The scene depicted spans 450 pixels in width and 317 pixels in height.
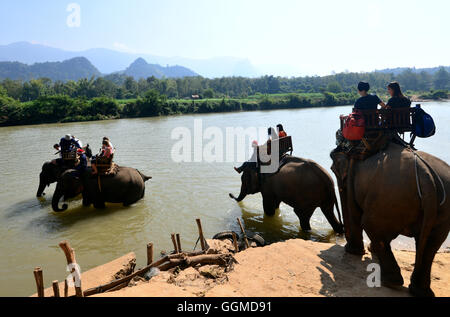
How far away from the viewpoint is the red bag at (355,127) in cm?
474

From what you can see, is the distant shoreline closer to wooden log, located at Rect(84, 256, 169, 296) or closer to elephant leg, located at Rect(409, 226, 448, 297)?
wooden log, located at Rect(84, 256, 169, 296)

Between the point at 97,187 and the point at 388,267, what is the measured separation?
7706mm

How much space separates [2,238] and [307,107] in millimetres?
75050

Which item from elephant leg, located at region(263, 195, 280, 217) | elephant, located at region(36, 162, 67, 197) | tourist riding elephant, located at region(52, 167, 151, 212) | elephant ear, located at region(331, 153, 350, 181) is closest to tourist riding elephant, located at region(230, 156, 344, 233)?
elephant leg, located at region(263, 195, 280, 217)

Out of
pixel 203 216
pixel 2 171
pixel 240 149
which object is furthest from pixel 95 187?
pixel 240 149

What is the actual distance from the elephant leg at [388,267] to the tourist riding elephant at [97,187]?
23.4ft

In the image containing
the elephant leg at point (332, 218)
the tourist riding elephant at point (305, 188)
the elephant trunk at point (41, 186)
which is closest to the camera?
the tourist riding elephant at point (305, 188)

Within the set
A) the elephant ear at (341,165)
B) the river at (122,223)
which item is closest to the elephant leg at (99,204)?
the river at (122,223)

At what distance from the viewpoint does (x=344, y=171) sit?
17.4ft

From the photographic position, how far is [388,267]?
438 cm

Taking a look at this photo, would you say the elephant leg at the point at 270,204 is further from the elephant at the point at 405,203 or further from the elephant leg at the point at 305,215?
the elephant at the point at 405,203

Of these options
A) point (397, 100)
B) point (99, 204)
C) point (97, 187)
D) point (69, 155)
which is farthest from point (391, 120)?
point (69, 155)

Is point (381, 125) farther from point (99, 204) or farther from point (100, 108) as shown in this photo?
point (100, 108)
